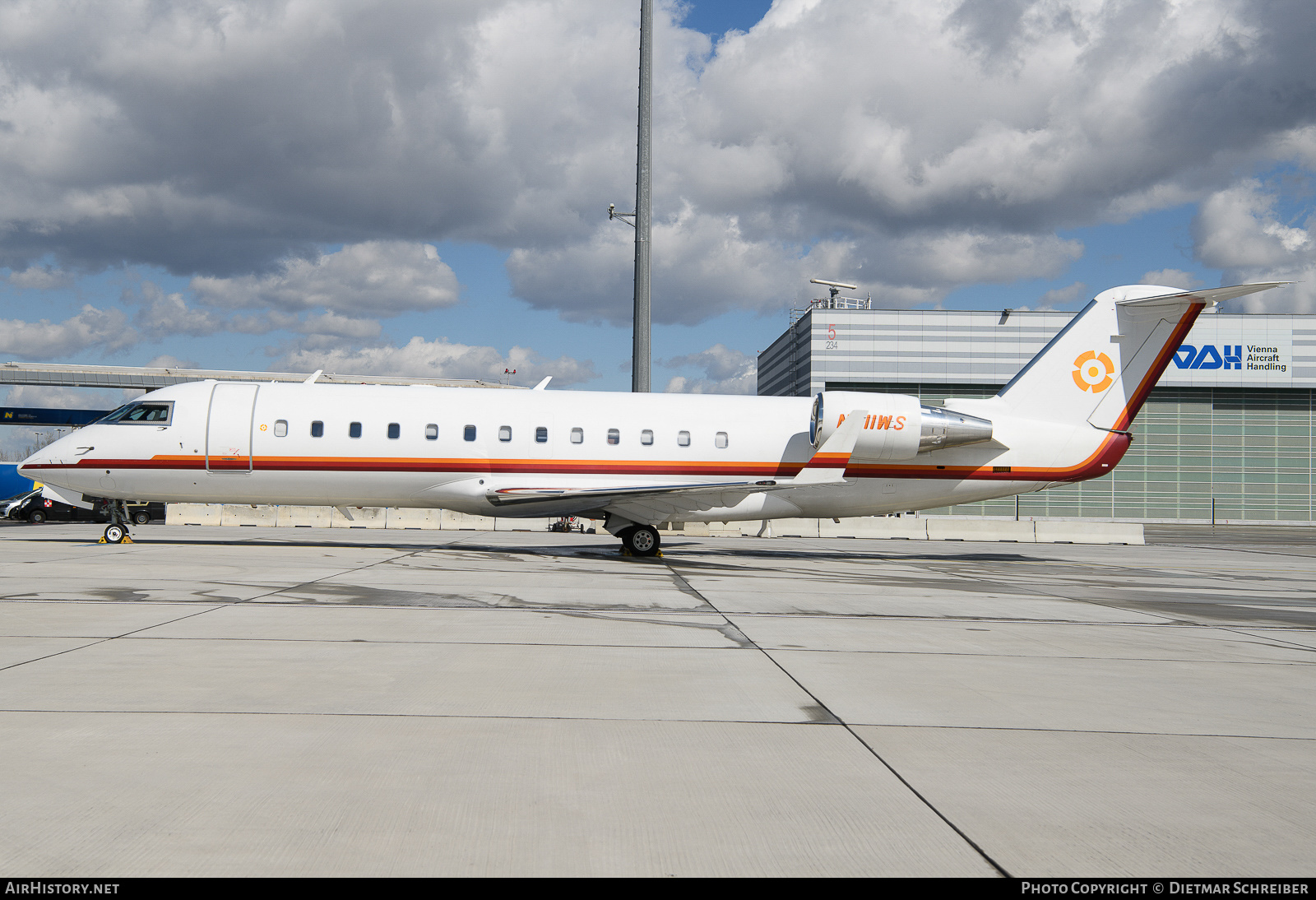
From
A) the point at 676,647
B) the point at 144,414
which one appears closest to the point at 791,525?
the point at 144,414

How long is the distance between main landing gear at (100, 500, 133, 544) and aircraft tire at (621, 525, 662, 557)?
10766mm

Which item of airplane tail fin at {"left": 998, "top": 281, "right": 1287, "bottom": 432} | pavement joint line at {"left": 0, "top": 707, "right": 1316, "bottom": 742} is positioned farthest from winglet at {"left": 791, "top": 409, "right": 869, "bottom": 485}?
pavement joint line at {"left": 0, "top": 707, "right": 1316, "bottom": 742}

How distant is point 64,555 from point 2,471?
3775cm

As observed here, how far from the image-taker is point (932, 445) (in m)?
19.3

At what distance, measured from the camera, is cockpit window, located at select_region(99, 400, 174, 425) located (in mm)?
18094

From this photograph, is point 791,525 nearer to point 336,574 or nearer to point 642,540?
point 642,540

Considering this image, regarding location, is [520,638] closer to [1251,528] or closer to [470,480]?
[470,480]

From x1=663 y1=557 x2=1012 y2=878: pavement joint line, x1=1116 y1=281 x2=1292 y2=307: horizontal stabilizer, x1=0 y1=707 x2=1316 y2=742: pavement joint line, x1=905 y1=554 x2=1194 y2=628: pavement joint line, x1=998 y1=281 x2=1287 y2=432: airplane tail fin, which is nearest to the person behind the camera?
x1=663 y1=557 x2=1012 y2=878: pavement joint line

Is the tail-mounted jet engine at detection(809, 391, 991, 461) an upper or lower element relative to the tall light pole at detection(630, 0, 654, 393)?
lower

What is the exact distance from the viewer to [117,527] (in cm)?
1897

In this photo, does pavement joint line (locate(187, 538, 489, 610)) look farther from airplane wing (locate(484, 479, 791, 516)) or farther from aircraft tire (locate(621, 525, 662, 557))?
aircraft tire (locate(621, 525, 662, 557))

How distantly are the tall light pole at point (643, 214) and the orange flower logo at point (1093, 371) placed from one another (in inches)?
518

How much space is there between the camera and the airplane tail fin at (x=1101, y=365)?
66.3 feet

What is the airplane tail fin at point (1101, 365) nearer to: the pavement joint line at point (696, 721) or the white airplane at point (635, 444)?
the white airplane at point (635, 444)
